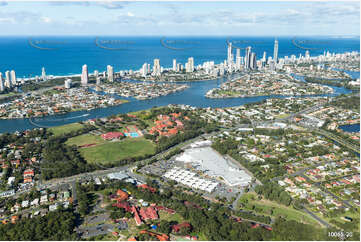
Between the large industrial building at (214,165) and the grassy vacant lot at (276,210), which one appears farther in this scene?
the large industrial building at (214,165)

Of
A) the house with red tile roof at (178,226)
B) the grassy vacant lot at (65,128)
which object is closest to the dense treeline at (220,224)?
the house with red tile roof at (178,226)

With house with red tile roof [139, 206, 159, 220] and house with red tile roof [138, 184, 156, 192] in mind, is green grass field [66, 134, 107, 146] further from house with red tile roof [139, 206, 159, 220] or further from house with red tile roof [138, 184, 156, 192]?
house with red tile roof [139, 206, 159, 220]

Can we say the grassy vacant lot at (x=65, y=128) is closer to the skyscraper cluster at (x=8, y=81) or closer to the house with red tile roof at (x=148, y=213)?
the house with red tile roof at (x=148, y=213)

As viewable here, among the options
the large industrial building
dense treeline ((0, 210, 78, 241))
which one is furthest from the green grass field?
dense treeline ((0, 210, 78, 241))

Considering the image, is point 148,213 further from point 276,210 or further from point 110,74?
point 110,74

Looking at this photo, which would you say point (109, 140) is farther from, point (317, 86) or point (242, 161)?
point (317, 86)

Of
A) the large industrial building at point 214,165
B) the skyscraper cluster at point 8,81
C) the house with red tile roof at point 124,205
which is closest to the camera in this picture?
the house with red tile roof at point 124,205

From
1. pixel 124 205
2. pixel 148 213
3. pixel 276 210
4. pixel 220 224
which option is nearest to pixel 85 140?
pixel 124 205
